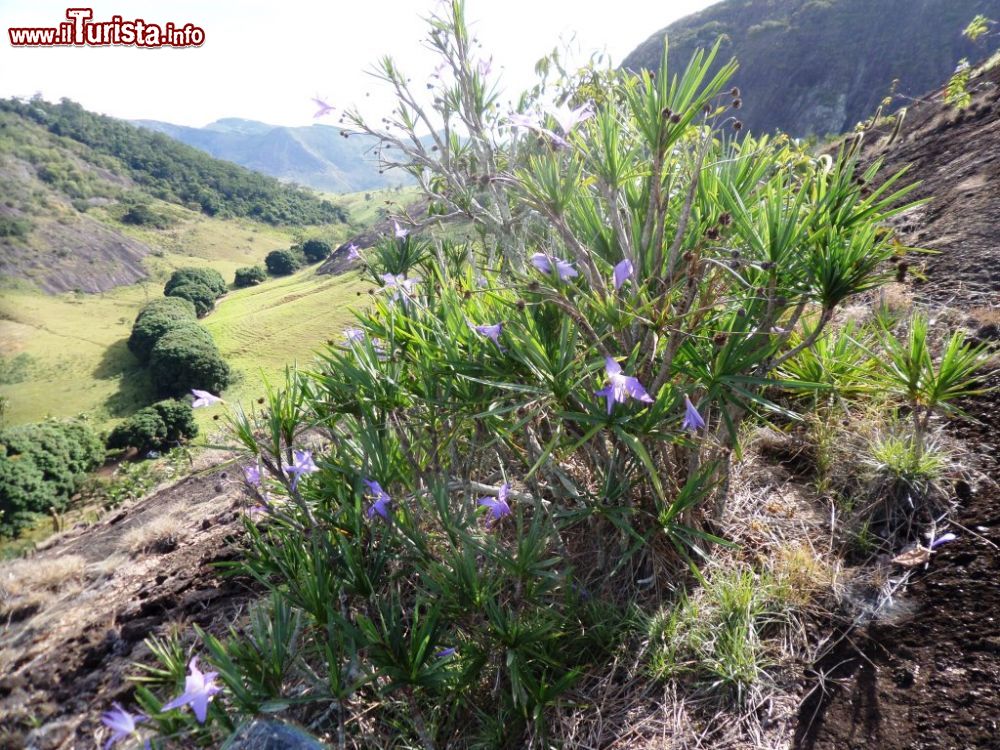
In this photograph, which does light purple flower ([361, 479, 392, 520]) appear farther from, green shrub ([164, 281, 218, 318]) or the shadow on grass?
green shrub ([164, 281, 218, 318])

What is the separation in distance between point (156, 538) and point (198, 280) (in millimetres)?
48479

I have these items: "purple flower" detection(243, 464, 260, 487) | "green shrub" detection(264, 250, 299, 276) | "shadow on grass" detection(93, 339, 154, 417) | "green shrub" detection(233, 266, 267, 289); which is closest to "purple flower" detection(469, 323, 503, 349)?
"purple flower" detection(243, 464, 260, 487)

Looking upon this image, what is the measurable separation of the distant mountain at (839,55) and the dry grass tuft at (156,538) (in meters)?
50.1

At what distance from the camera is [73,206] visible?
2662 inches

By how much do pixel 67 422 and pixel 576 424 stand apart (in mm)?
22371

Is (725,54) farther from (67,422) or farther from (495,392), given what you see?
(495,392)

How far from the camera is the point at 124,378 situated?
28094mm

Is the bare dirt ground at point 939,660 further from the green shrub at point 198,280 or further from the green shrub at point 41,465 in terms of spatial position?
the green shrub at point 198,280

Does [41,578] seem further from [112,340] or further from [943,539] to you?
[112,340]

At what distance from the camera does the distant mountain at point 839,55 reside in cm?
4597

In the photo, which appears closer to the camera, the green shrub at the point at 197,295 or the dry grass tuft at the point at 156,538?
the dry grass tuft at the point at 156,538

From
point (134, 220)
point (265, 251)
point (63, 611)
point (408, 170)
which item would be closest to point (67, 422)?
point (63, 611)

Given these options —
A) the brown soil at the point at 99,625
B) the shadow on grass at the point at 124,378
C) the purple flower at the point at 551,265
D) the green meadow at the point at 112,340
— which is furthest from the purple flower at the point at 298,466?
the shadow on grass at the point at 124,378

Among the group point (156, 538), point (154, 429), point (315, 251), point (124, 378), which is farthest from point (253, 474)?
point (315, 251)
